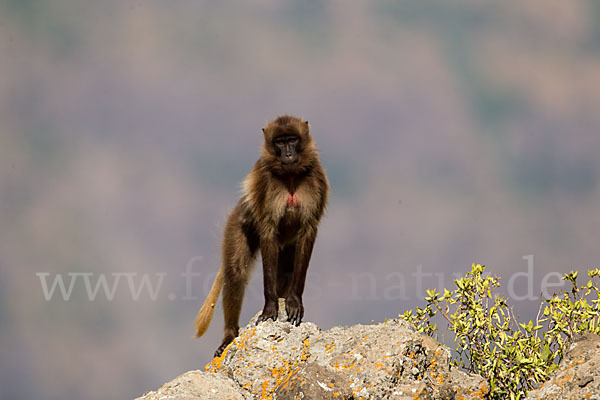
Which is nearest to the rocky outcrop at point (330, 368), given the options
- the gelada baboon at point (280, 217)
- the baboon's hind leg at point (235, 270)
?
the gelada baboon at point (280, 217)

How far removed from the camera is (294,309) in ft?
31.9

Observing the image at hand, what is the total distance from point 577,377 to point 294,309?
382cm

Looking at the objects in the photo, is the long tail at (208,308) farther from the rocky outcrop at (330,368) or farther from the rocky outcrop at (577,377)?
the rocky outcrop at (577,377)

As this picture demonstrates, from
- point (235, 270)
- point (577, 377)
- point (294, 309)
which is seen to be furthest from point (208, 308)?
point (577, 377)

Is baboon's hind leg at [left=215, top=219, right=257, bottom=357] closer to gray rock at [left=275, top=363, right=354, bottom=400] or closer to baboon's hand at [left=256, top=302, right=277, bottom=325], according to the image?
baboon's hand at [left=256, top=302, right=277, bottom=325]

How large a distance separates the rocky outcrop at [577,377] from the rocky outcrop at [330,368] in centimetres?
114

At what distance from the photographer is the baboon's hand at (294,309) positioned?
967 centimetres

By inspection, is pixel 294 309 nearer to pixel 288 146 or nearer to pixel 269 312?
pixel 269 312

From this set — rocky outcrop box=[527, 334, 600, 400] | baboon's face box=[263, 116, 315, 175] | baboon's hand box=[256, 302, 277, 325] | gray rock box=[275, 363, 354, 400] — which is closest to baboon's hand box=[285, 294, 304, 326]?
baboon's hand box=[256, 302, 277, 325]

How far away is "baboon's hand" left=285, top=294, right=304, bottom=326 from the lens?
9.67 m

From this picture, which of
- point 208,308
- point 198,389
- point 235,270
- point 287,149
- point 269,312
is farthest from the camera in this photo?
point 208,308

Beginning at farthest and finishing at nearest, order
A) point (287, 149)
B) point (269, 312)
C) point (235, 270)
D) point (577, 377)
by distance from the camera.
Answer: point (235, 270) → point (287, 149) → point (269, 312) → point (577, 377)

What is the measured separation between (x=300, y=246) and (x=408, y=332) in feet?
7.63

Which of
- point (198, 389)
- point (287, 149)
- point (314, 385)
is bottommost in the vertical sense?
point (198, 389)
